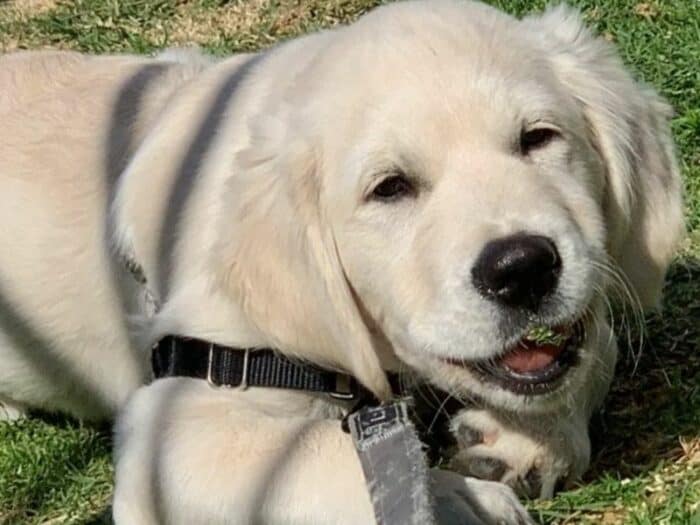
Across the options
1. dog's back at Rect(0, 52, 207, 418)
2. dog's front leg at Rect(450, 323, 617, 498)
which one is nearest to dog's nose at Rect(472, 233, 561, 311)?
dog's front leg at Rect(450, 323, 617, 498)

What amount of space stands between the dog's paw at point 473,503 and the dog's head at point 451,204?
8.3 inches

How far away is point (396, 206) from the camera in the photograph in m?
3.16

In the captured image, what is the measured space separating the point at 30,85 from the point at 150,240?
39.2 inches

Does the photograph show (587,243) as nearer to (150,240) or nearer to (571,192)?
(571,192)

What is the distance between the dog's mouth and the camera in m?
3.10

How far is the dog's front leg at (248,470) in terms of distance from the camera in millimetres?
3146

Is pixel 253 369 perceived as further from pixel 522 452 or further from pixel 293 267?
pixel 522 452

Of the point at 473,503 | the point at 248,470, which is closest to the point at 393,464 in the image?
the point at 473,503

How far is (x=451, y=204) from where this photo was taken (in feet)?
Result: 10.0

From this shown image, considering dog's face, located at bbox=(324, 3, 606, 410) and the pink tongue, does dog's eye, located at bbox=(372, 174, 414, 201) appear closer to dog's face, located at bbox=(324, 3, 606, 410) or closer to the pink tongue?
dog's face, located at bbox=(324, 3, 606, 410)

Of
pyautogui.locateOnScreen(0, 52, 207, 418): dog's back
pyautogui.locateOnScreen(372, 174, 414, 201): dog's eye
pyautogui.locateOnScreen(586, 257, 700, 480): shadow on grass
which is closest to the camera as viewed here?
pyautogui.locateOnScreen(372, 174, 414, 201): dog's eye

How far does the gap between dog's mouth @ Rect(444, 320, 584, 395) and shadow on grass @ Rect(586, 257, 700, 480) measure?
518 mm

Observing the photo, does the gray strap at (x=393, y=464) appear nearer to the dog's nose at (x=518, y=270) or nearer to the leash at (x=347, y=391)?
the leash at (x=347, y=391)

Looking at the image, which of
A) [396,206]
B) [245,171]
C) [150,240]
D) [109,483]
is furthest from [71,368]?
[396,206]
